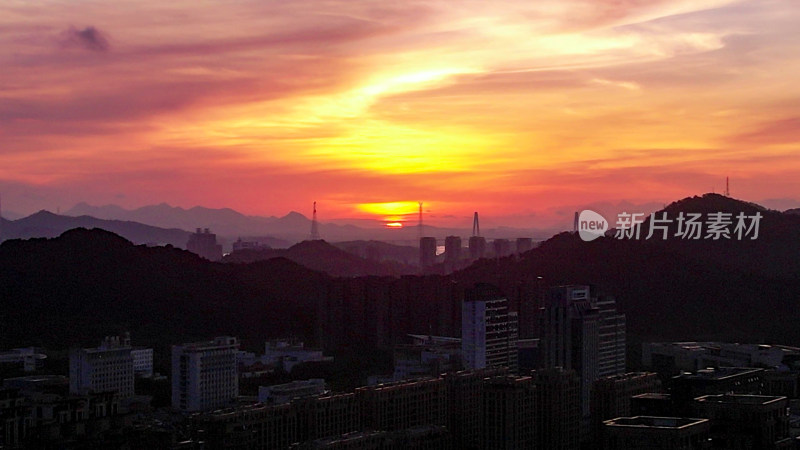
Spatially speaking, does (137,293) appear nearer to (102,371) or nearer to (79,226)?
(102,371)

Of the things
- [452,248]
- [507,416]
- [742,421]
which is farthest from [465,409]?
[452,248]

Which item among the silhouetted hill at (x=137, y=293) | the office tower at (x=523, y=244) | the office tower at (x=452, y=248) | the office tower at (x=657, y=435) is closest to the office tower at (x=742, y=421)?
the office tower at (x=657, y=435)

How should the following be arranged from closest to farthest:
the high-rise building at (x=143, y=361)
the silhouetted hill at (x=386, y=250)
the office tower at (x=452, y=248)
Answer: the high-rise building at (x=143, y=361) → the office tower at (x=452, y=248) → the silhouetted hill at (x=386, y=250)

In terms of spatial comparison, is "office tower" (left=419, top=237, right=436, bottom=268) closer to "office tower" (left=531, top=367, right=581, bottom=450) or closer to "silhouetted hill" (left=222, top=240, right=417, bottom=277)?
"silhouetted hill" (left=222, top=240, right=417, bottom=277)

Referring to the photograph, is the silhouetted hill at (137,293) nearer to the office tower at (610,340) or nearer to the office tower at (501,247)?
the office tower at (610,340)

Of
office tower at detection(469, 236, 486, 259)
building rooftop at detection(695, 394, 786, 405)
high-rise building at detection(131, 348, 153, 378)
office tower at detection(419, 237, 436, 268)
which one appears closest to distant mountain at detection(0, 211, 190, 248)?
office tower at detection(419, 237, 436, 268)
